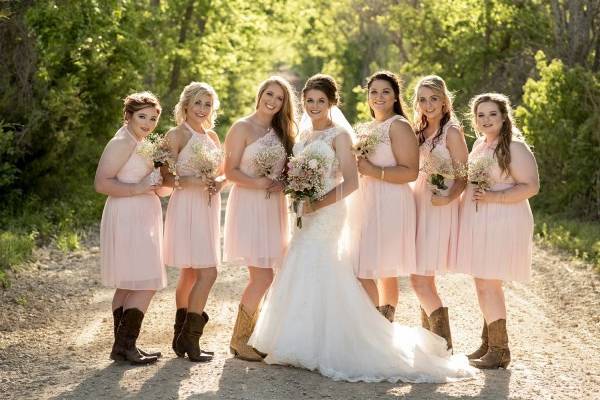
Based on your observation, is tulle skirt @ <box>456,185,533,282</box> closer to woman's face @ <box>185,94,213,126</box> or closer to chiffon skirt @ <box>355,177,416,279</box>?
chiffon skirt @ <box>355,177,416,279</box>

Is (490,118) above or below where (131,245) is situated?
above

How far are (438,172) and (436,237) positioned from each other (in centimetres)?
54

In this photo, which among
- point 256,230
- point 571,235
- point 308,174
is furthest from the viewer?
point 571,235

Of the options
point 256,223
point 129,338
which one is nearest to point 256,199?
point 256,223

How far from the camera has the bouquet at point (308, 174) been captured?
7133 mm

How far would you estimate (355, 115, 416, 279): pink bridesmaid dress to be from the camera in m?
7.53

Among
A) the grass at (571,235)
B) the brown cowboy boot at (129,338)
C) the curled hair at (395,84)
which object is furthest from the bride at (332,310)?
the grass at (571,235)

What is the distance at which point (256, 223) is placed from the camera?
25.1 ft

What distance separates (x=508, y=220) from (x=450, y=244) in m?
0.51

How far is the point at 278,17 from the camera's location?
31.8 meters

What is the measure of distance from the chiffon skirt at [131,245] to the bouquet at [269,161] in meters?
0.94

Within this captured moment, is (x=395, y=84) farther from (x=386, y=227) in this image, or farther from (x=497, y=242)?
(x=497, y=242)

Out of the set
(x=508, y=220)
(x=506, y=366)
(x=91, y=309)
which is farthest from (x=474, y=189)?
(x=91, y=309)

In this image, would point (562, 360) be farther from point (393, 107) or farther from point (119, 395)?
point (119, 395)
